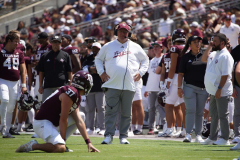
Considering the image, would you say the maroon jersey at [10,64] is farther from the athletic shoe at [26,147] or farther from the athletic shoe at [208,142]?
the athletic shoe at [208,142]

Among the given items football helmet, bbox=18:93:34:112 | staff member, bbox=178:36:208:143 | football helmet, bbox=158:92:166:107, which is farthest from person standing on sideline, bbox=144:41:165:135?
football helmet, bbox=18:93:34:112

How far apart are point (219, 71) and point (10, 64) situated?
190 inches

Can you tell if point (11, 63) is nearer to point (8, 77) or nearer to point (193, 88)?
point (8, 77)

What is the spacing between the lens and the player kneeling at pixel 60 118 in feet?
22.7

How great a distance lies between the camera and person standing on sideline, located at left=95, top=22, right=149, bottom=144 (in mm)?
8797

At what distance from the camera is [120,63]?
880 cm

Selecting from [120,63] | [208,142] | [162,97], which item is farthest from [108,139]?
Answer: [162,97]

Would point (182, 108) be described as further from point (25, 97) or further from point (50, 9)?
point (50, 9)

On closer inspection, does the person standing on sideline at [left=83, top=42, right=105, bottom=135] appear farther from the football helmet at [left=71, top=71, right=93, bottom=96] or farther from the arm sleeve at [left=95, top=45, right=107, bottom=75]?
the football helmet at [left=71, top=71, right=93, bottom=96]

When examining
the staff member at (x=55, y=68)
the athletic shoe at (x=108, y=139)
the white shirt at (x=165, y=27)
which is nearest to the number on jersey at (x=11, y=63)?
the staff member at (x=55, y=68)

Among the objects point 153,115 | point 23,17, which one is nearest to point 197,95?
point 153,115

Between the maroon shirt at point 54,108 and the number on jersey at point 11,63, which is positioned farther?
the number on jersey at point 11,63

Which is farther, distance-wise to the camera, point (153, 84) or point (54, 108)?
point (153, 84)

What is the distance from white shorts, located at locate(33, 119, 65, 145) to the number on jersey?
382 centimetres
